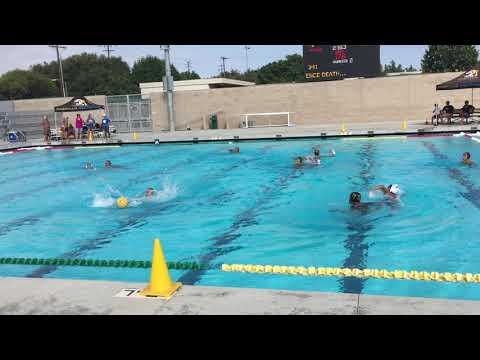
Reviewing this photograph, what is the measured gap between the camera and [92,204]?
10453mm

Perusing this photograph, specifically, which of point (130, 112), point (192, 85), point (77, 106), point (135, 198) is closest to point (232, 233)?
point (135, 198)

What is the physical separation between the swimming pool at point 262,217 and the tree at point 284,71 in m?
66.4

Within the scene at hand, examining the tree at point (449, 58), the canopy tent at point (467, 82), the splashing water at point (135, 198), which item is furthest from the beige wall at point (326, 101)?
the tree at point (449, 58)

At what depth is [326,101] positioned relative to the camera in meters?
26.5

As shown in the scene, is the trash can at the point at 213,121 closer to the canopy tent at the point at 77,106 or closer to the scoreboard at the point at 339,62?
the scoreboard at the point at 339,62

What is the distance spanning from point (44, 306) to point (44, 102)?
31426mm

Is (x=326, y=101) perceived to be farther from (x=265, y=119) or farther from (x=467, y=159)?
(x=467, y=159)

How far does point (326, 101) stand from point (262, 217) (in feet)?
62.1

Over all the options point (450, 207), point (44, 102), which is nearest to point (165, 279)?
point (450, 207)

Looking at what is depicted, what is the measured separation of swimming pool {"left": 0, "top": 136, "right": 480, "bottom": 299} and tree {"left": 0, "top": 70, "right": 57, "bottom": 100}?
216ft

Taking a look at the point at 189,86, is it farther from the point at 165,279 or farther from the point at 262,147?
the point at 165,279

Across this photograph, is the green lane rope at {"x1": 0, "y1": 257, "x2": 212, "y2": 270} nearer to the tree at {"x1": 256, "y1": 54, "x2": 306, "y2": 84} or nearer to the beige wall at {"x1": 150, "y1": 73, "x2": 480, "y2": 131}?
the beige wall at {"x1": 150, "y1": 73, "x2": 480, "y2": 131}
